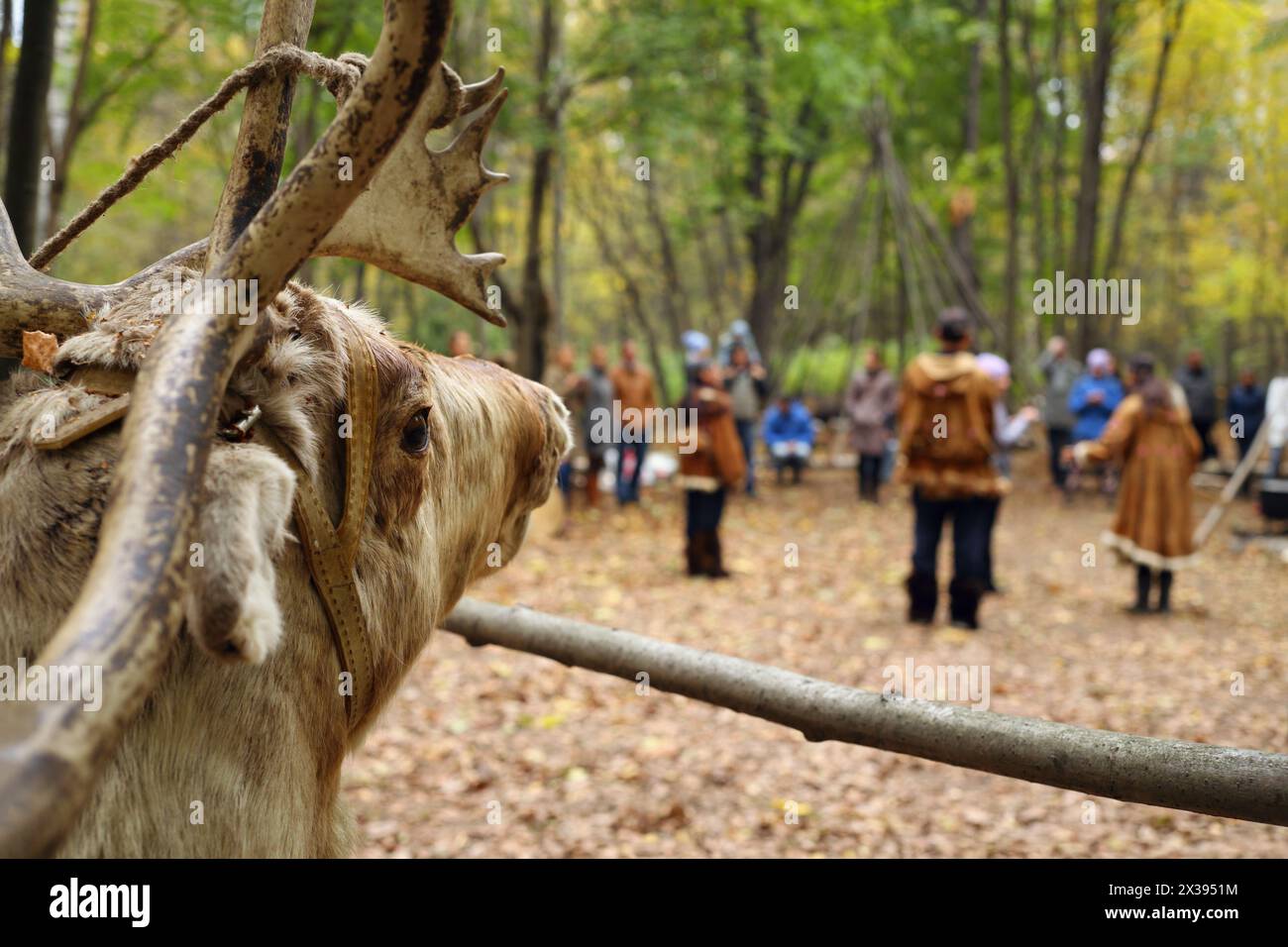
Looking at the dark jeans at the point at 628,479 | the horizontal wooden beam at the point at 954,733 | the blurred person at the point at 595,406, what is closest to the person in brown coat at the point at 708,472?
the blurred person at the point at 595,406

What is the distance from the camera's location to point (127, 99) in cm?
1073

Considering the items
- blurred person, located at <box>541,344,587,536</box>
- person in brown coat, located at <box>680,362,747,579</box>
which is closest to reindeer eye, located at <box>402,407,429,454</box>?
person in brown coat, located at <box>680,362,747,579</box>

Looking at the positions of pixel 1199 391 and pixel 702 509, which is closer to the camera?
pixel 702 509

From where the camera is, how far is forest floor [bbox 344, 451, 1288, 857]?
5258mm

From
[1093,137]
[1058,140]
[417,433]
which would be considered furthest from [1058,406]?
[417,433]

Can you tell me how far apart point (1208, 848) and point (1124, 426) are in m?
5.73

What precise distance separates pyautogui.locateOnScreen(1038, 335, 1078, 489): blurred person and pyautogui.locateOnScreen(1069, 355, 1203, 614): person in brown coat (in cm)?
722

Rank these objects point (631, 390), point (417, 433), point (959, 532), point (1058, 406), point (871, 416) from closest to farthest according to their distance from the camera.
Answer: point (417, 433) < point (959, 532) < point (631, 390) < point (871, 416) < point (1058, 406)

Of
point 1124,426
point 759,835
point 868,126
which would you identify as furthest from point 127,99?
point 868,126

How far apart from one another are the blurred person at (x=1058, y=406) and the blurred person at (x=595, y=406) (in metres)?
8.05

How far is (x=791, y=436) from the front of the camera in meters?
18.4

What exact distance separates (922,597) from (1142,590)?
99.2 inches

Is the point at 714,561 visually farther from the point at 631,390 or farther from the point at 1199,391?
the point at 1199,391

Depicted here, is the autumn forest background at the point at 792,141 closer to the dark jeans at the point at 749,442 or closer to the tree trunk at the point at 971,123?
the tree trunk at the point at 971,123
